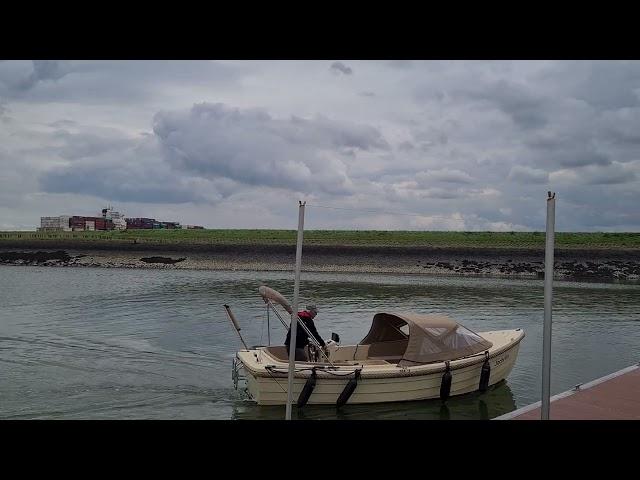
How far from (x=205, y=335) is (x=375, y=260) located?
3640 centimetres

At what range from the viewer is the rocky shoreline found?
1983 inches

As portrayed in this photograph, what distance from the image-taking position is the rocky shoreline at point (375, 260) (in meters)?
50.4

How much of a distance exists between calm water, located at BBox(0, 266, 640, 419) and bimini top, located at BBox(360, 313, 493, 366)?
1049 mm

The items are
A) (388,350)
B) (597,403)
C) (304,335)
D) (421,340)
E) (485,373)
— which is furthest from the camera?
(388,350)

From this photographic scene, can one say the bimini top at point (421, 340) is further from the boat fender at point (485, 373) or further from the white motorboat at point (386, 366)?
the boat fender at point (485, 373)

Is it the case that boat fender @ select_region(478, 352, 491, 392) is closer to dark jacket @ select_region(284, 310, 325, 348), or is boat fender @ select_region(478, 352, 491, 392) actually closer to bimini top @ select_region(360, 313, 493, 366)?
bimini top @ select_region(360, 313, 493, 366)

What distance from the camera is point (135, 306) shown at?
91.0ft

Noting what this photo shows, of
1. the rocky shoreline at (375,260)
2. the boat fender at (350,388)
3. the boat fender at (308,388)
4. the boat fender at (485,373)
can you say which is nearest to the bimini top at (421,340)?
the boat fender at (485,373)

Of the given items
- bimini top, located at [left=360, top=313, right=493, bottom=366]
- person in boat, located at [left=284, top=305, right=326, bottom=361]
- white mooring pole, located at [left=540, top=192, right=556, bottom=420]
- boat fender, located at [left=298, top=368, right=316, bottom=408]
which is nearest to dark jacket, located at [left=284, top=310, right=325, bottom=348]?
person in boat, located at [left=284, top=305, right=326, bottom=361]

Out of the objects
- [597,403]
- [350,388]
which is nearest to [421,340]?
[350,388]

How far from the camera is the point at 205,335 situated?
814 inches

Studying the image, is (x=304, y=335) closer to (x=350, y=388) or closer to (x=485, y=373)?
(x=350, y=388)
